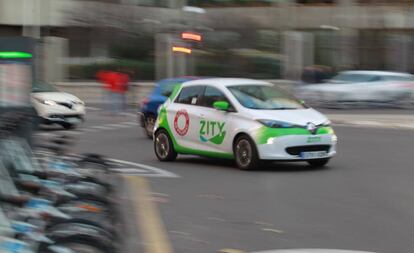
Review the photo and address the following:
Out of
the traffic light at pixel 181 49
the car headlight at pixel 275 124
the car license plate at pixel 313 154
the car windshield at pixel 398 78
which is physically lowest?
the car license plate at pixel 313 154

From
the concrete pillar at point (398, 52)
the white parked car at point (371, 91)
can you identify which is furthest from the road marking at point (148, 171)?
the concrete pillar at point (398, 52)

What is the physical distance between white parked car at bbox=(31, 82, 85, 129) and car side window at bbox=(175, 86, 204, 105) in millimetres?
6777

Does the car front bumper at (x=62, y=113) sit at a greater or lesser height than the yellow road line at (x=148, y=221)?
lesser

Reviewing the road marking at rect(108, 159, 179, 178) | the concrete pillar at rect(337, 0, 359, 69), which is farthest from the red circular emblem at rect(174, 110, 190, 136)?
the concrete pillar at rect(337, 0, 359, 69)

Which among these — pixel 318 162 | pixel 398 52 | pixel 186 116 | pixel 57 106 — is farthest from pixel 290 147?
pixel 398 52

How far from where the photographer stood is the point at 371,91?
27.8 metres

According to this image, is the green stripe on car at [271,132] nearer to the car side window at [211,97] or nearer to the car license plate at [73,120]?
the car side window at [211,97]

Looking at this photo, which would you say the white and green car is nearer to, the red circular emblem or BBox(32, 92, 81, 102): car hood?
the red circular emblem

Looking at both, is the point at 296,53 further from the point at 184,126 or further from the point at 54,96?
the point at 184,126

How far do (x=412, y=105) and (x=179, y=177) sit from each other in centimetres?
1856

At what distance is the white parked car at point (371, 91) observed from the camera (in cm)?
2781

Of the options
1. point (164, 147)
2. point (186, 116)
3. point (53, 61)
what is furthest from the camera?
point (53, 61)

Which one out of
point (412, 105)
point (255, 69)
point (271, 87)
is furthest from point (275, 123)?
point (255, 69)

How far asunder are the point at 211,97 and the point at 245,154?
138 centimetres
